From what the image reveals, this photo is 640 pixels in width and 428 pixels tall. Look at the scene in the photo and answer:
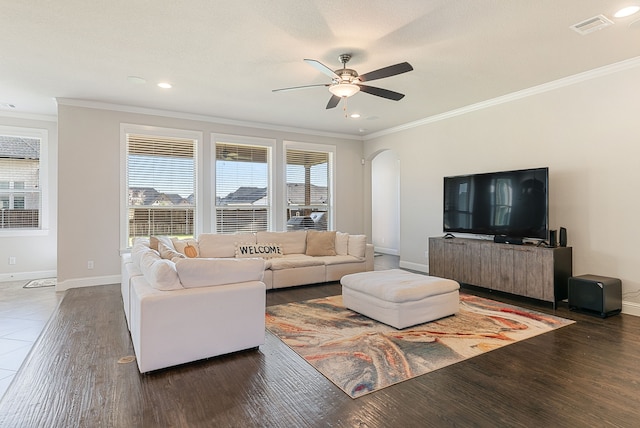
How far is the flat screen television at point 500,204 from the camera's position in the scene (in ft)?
14.4

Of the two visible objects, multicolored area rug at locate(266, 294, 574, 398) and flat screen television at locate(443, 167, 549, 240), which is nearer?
multicolored area rug at locate(266, 294, 574, 398)

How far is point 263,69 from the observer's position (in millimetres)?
4016

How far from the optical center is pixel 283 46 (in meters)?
3.43

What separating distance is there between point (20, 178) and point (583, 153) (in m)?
8.75

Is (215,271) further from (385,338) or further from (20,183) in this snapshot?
(20,183)

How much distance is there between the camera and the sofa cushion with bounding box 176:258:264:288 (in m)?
2.75

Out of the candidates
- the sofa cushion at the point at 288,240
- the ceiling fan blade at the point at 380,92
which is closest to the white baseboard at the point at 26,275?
the sofa cushion at the point at 288,240

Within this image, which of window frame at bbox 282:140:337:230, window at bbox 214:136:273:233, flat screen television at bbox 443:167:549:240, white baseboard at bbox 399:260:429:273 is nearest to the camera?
flat screen television at bbox 443:167:549:240

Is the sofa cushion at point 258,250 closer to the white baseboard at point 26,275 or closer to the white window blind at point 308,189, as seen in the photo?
the white window blind at point 308,189

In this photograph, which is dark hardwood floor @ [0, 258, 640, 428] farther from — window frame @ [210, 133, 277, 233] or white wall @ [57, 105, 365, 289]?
window frame @ [210, 133, 277, 233]

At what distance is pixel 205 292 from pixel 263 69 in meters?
2.66

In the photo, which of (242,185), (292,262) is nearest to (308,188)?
(242,185)

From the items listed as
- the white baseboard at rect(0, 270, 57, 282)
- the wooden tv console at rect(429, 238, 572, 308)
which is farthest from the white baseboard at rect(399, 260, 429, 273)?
the white baseboard at rect(0, 270, 57, 282)

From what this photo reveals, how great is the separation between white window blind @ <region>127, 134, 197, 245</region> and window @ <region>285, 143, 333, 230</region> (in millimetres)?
1938
